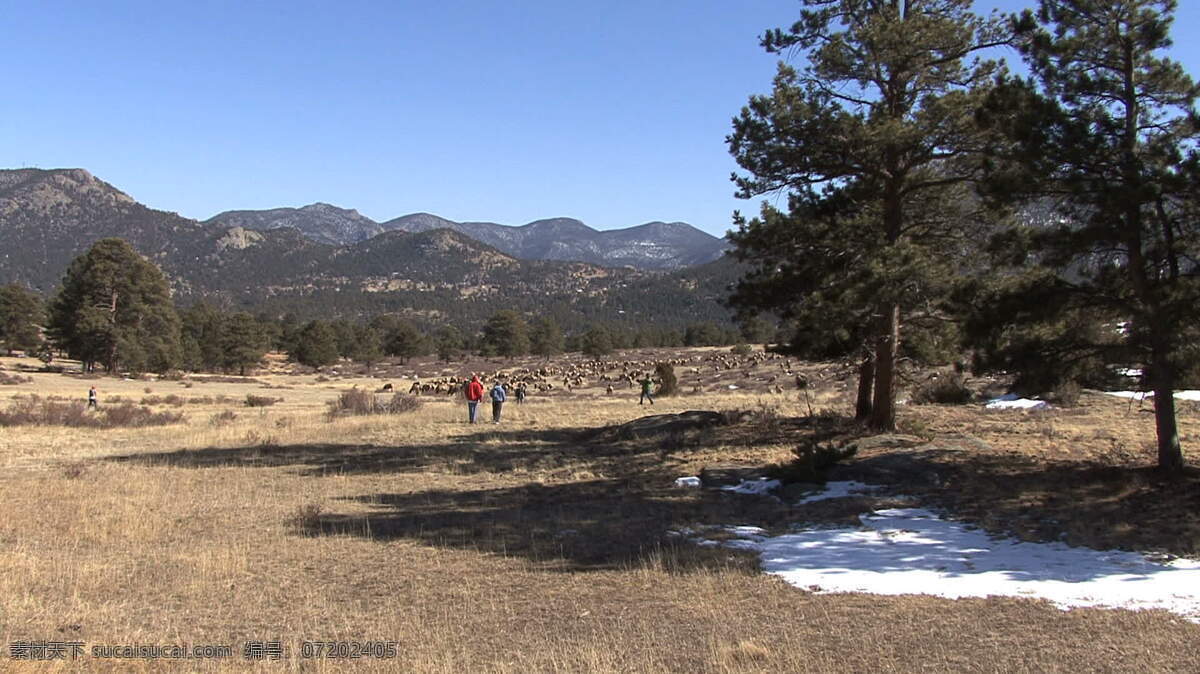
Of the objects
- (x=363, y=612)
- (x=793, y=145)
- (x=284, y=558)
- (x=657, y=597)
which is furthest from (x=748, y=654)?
(x=793, y=145)

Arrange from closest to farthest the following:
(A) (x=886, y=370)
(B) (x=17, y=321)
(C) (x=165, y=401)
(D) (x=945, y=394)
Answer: (A) (x=886, y=370), (D) (x=945, y=394), (C) (x=165, y=401), (B) (x=17, y=321)

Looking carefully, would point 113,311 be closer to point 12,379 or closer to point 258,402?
point 12,379

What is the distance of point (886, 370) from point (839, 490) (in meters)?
4.35

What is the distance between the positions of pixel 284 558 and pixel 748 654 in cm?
591

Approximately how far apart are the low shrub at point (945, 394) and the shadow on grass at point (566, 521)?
13335mm

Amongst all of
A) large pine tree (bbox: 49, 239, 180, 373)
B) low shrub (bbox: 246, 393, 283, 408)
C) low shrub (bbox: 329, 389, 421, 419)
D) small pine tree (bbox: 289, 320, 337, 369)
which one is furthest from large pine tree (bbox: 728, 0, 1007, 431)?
small pine tree (bbox: 289, 320, 337, 369)

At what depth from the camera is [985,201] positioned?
12148mm

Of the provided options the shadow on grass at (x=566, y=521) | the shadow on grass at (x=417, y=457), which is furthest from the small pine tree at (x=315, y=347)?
the shadow on grass at (x=566, y=521)

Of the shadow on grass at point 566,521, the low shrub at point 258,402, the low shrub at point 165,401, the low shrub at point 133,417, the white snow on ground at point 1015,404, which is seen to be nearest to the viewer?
the shadow on grass at point 566,521

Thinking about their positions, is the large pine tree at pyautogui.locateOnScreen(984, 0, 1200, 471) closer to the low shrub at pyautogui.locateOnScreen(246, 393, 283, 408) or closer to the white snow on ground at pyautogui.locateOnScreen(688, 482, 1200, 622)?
the white snow on ground at pyautogui.locateOnScreen(688, 482, 1200, 622)

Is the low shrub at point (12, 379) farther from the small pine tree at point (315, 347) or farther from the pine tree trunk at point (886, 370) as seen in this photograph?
the pine tree trunk at point (886, 370)

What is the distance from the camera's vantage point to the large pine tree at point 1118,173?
1002 cm

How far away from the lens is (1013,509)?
10516mm

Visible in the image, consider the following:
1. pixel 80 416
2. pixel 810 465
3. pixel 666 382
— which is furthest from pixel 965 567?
pixel 666 382
